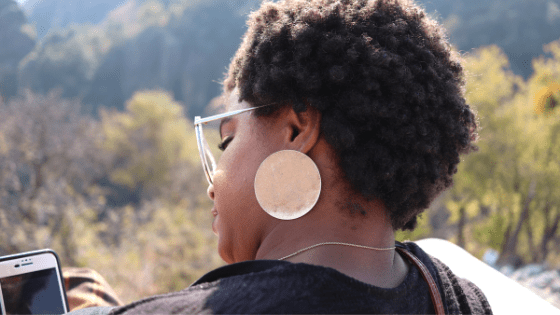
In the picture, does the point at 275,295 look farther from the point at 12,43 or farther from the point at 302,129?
the point at 12,43

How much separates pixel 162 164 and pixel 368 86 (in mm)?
32707

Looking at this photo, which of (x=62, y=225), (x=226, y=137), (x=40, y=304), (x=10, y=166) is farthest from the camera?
(x=10, y=166)

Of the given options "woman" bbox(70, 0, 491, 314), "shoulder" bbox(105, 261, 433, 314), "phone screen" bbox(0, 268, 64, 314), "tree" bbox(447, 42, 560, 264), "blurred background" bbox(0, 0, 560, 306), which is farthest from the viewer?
"tree" bbox(447, 42, 560, 264)

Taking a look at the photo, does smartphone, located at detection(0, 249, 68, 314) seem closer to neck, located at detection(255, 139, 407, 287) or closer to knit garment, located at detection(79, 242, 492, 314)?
knit garment, located at detection(79, 242, 492, 314)

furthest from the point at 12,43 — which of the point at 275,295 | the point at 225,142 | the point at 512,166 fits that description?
the point at 275,295

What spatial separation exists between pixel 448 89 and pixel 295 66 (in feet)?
1.54

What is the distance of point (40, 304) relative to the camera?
5.27 ft

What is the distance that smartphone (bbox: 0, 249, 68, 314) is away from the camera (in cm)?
157

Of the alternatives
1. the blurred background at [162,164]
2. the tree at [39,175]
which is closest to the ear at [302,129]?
the blurred background at [162,164]

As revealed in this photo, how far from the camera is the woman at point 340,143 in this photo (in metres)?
1.07

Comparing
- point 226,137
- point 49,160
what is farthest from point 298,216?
point 49,160

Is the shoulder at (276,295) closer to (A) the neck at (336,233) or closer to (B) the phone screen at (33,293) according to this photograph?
(A) the neck at (336,233)

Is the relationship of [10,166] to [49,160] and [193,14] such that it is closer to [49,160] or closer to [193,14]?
[49,160]

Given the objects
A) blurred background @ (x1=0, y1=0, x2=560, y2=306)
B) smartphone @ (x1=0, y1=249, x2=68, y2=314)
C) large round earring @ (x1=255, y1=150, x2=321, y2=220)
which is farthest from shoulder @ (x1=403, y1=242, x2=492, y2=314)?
smartphone @ (x1=0, y1=249, x2=68, y2=314)
